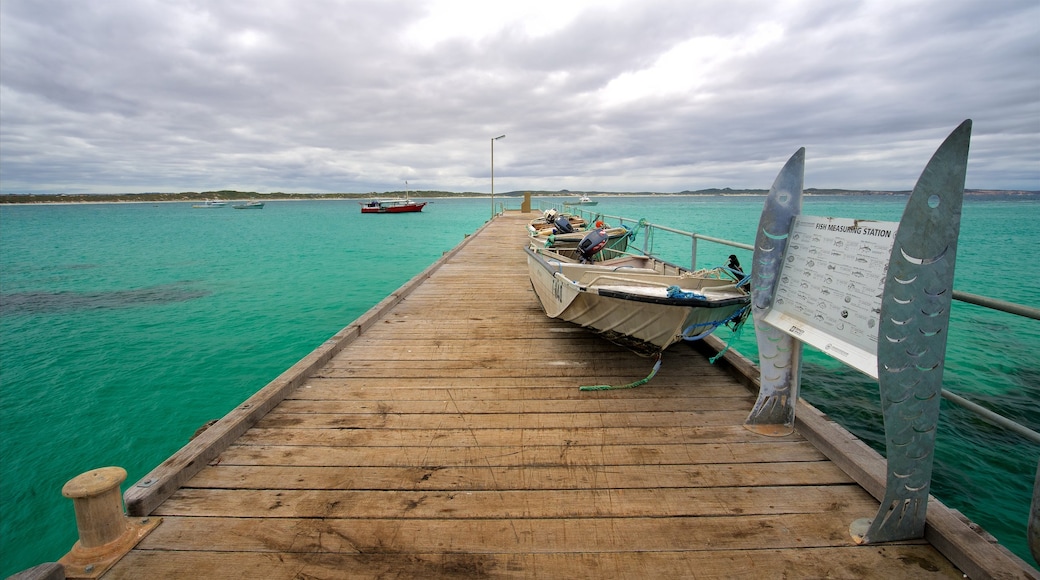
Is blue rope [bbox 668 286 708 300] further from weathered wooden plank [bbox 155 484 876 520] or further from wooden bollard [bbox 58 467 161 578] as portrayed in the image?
wooden bollard [bbox 58 467 161 578]

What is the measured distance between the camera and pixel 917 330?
1798 millimetres

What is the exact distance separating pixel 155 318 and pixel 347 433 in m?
12.4

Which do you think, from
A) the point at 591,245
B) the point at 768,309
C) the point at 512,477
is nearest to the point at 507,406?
the point at 512,477

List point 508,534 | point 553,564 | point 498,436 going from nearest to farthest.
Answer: point 553,564
point 508,534
point 498,436

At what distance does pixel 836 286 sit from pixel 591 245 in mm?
4430

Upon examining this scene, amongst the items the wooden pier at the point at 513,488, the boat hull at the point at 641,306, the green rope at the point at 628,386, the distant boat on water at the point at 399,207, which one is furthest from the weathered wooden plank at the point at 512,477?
the distant boat on water at the point at 399,207

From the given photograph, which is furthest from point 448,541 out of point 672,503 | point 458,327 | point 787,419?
point 458,327

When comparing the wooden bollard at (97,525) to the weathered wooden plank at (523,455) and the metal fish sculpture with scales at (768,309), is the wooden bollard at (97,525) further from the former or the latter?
the metal fish sculpture with scales at (768,309)

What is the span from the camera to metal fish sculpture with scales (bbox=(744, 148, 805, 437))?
277 cm

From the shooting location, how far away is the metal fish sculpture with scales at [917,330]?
5.39 feet

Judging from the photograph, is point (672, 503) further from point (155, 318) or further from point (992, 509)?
point (155, 318)

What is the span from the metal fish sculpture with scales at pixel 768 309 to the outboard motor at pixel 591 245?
3.77 meters

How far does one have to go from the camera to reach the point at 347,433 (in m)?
3.08

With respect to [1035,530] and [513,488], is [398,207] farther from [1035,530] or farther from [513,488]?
[1035,530]
